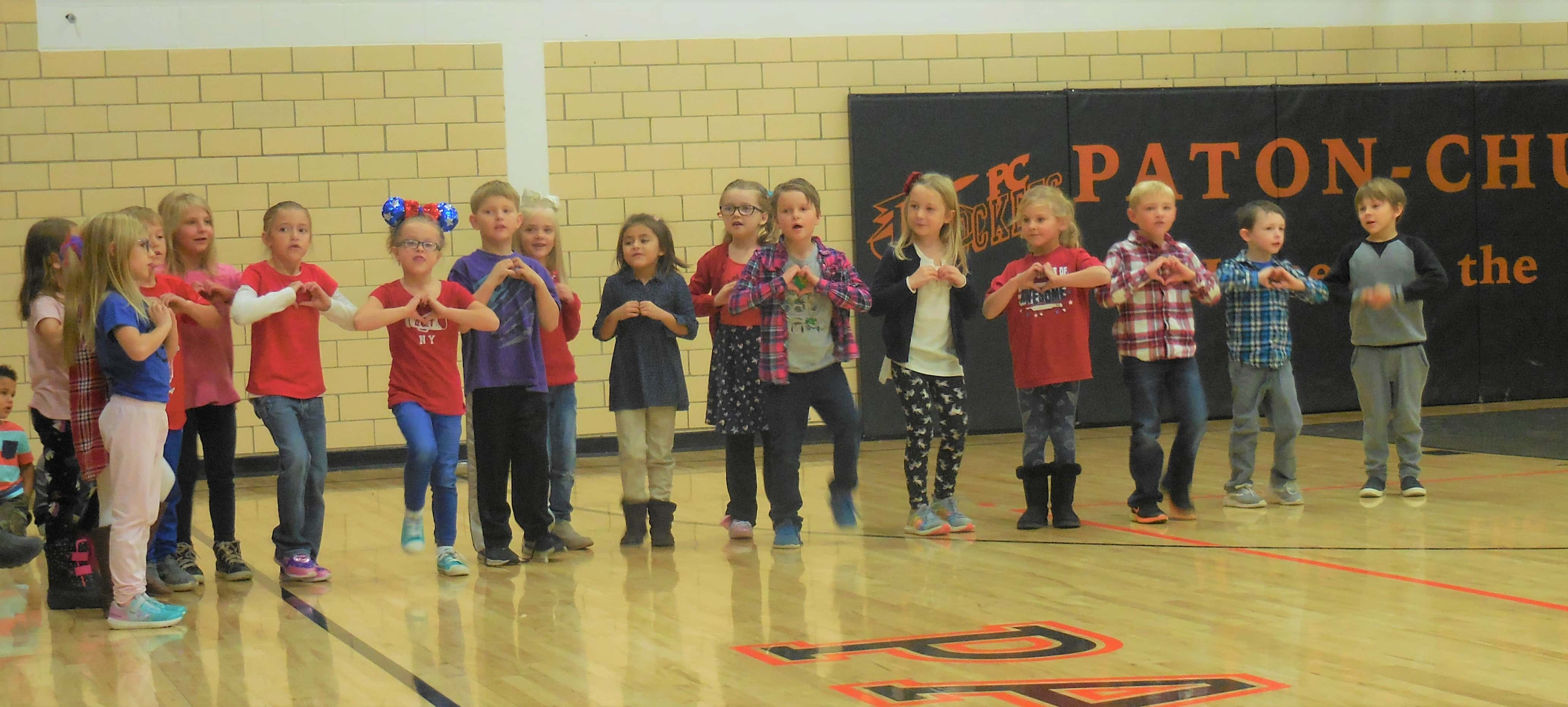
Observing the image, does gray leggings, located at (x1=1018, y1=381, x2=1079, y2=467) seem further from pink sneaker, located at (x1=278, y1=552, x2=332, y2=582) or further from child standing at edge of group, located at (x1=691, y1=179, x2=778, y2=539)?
pink sneaker, located at (x1=278, y1=552, x2=332, y2=582)

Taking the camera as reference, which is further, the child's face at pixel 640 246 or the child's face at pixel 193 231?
the child's face at pixel 640 246

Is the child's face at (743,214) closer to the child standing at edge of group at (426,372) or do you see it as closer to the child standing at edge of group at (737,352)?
the child standing at edge of group at (737,352)

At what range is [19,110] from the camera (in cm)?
795

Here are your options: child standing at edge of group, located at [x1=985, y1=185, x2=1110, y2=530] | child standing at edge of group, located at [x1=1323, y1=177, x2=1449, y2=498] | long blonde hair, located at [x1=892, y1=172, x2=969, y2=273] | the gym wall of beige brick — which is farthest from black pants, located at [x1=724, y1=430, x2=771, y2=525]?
the gym wall of beige brick

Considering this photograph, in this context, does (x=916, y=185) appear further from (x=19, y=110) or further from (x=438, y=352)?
(x=19, y=110)

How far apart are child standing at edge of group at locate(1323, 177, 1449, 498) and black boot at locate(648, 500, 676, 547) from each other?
2.80m

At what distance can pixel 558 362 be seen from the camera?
→ 5316 millimetres

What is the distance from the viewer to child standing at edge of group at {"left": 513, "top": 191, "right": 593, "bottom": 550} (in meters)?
5.20

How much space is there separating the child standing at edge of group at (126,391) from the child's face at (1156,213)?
3.37 metres

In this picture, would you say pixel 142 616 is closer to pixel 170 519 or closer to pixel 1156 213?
pixel 170 519

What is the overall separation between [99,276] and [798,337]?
7.28 ft

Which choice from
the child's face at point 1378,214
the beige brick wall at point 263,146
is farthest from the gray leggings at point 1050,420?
the beige brick wall at point 263,146

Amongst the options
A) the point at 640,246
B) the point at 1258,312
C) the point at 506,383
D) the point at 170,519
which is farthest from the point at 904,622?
the point at 1258,312

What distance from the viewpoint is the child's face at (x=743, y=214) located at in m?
5.35
